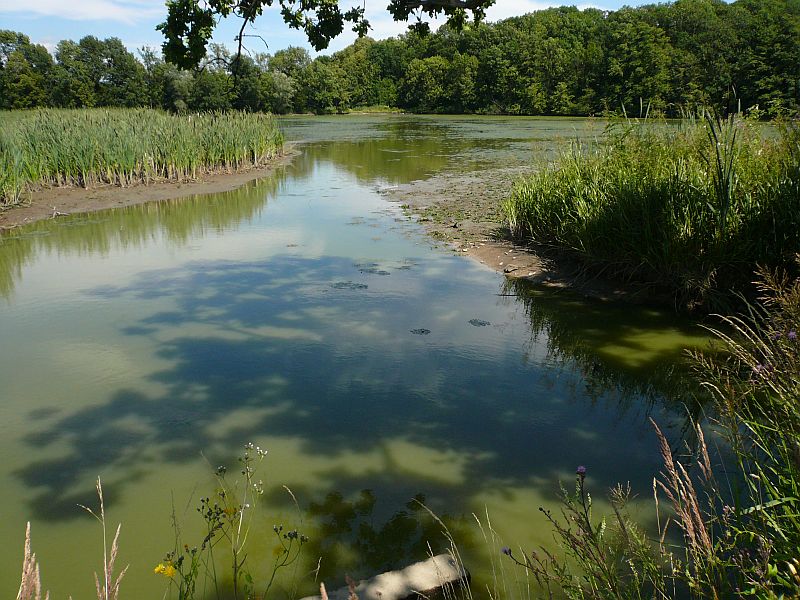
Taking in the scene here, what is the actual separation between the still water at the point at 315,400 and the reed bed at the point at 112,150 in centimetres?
470

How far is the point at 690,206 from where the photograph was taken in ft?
21.6

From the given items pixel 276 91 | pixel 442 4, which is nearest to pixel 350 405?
pixel 442 4

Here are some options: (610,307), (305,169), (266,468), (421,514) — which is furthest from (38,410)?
(305,169)

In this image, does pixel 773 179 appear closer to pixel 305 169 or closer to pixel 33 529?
pixel 33 529

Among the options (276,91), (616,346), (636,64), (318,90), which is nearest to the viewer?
(616,346)

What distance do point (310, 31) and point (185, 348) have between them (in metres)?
3.32

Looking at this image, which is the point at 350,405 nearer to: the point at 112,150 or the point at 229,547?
the point at 229,547

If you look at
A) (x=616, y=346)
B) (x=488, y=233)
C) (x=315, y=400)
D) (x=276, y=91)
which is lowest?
(x=616, y=346)

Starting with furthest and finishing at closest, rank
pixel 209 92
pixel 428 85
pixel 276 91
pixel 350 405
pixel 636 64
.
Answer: pixel 428 85 → pixel 276 91 → pixel 636 64 → pixel 209 92 → pixel 350 405

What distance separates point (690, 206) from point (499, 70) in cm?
7070

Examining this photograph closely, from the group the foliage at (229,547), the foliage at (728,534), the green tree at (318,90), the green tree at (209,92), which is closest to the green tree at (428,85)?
the green tree at (318,90)

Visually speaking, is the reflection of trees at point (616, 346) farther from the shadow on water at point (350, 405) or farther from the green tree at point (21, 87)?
the green tree at point (21, 87)

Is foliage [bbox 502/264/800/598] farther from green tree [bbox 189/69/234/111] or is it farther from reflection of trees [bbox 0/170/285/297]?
green tree [bbox 189/69/234/111]

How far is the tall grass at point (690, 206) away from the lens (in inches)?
241
